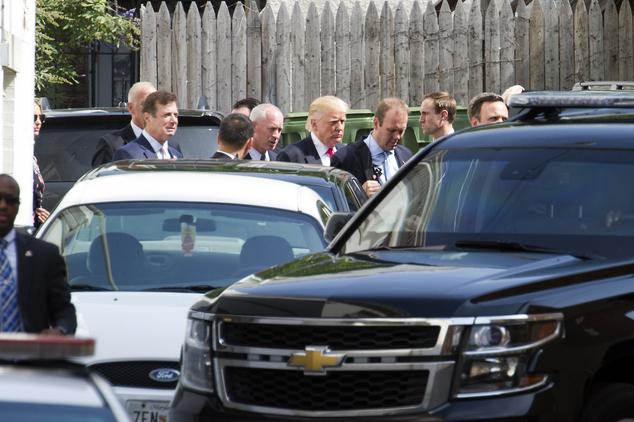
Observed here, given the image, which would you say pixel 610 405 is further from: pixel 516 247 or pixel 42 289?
pixel 42 289

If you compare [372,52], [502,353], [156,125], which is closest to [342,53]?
[372,52]

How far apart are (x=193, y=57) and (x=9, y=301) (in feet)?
35.0

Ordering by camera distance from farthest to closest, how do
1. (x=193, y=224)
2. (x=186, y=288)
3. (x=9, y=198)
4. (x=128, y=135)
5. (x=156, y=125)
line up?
(x=128, y=135) → (x=156, y=125) → (x=193, y=224) → (x=186, y=288) → (x=9, y=198)

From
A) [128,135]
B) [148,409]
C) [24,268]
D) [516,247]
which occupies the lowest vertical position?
[148,409]

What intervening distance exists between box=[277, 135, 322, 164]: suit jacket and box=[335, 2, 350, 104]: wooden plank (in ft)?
15.8

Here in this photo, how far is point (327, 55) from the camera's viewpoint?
49.3 feet

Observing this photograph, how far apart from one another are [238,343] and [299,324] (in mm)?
329

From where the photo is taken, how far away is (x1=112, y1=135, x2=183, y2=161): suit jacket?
876 centimetres

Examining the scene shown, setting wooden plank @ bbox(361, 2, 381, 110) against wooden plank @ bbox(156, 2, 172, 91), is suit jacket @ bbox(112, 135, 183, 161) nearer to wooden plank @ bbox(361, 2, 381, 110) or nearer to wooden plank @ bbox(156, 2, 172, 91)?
wooden plank @ bbox(156, 2, 172, 91)

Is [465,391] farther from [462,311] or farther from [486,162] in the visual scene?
[486,162]

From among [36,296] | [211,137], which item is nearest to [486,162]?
[36,296]

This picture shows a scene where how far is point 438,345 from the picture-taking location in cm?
378

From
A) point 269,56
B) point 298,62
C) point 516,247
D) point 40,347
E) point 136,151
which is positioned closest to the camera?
point 40,347

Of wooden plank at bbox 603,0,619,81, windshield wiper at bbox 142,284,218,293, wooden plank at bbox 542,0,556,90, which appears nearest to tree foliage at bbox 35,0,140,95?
wooden plank at bbox 542,0,556,90
